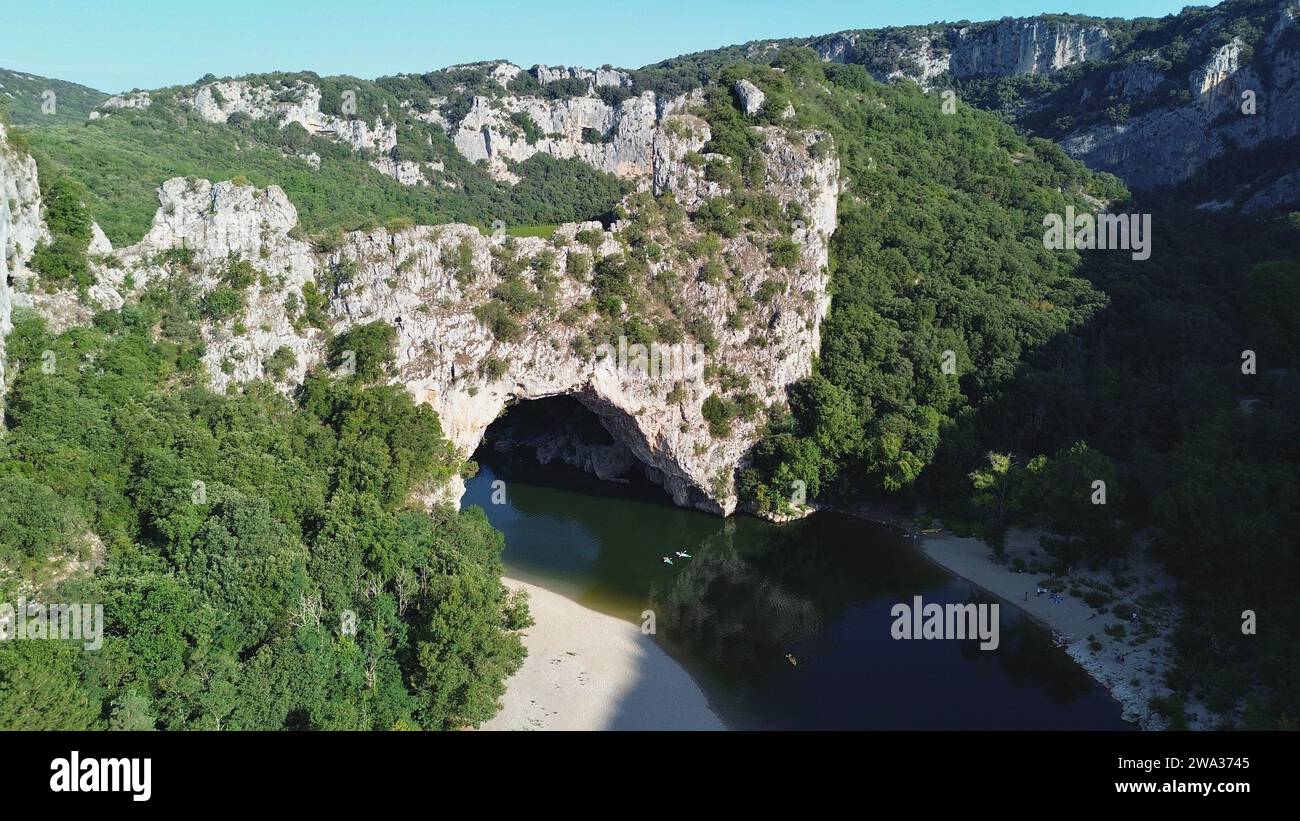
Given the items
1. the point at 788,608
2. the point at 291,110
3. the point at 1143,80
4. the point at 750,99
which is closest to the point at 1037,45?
the point at 1143,80

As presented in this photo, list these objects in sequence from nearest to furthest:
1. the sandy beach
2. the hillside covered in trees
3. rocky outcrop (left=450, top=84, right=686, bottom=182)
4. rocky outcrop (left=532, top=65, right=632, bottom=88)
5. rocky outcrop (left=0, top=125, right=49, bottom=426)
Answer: the hillside covered in trees → the sandy beach → rocky outcrop (left=0, top=125, right=49, bottom=426) → rocky outcrop (left=450, top=84, right=686, bottom=182) → rocky outcrop (left=532, top=65, right=632, bottom=88)

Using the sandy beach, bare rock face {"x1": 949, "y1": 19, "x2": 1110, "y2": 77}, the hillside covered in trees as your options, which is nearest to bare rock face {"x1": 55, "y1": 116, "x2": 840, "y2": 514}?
the hillside covered in trees

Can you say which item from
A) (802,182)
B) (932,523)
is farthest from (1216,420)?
(802,182)

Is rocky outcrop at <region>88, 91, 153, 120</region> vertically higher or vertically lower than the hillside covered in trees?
higher

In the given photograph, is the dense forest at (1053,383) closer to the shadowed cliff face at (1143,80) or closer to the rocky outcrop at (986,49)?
the shadowed cliff face at (1143,80)

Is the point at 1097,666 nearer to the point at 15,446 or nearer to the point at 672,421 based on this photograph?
the point at 672,421

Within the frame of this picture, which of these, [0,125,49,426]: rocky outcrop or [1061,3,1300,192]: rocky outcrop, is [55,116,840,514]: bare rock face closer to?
[0,125,49,426]: rocky outcrop

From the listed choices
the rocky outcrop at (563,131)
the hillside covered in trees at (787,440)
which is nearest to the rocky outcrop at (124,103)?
the hillside covered in trees at (787,440)
